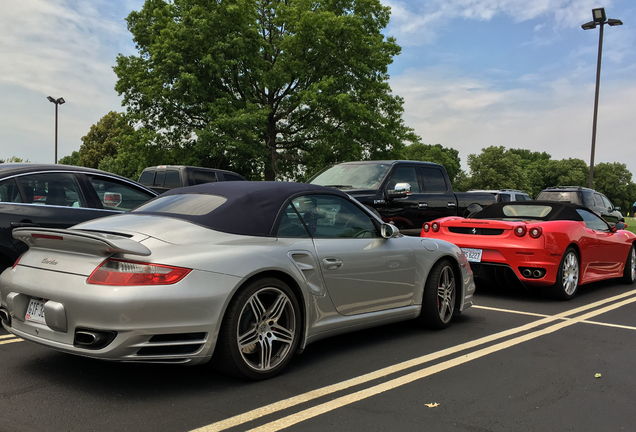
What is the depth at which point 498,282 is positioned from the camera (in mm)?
7559

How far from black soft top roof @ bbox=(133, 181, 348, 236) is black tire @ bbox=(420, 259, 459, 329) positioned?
5.18 feet

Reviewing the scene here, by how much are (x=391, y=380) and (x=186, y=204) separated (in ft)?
6.41

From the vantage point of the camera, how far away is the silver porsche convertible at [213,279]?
3365mm

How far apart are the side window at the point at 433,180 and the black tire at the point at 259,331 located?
7.84 m

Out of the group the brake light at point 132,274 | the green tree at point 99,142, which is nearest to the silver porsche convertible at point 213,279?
the brake light at point 132,274

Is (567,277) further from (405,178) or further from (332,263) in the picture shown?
(332,263)

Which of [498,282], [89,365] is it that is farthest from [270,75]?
[89,365]

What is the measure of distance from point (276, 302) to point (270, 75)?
2734 cm

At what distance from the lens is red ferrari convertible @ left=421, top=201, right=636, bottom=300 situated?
286 inches

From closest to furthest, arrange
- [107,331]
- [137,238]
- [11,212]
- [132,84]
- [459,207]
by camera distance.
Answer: [107,331] → [137,238] → [11,212] → [459,207] → [132,84]

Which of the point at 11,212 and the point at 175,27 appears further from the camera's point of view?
the point at 175,27

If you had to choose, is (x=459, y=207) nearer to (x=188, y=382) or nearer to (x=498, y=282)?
(x=498, y=282)

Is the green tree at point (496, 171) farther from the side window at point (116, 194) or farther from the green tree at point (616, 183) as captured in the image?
the side window at point (116, 194)

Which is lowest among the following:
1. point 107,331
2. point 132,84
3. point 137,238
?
point 107,331
